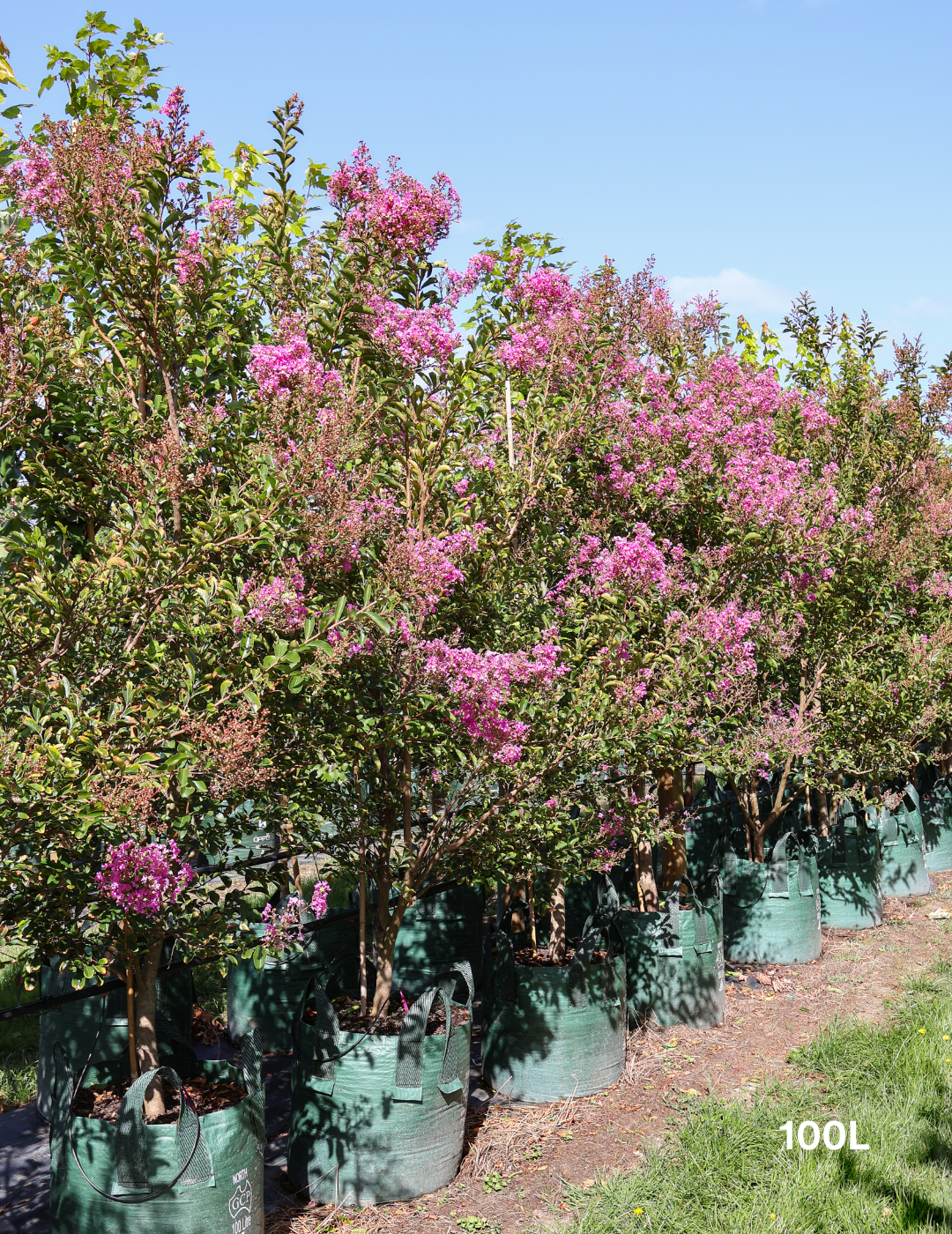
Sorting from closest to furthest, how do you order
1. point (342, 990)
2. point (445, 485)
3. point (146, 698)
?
point (146, 698) → point (445, 485) → point (342, 990)

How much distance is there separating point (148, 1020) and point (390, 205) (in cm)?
302

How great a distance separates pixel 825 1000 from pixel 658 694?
3127mm

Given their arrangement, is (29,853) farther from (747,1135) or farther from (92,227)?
(747,1135)

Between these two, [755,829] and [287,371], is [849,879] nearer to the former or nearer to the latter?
[755,829]

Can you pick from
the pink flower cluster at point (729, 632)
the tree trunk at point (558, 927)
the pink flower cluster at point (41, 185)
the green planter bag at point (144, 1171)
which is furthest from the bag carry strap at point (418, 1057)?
the pink flower cluster at point (41, 185)

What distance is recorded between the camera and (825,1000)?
616 centimetres

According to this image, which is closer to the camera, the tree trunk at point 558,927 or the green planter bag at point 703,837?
the tree trunk at point 558,927

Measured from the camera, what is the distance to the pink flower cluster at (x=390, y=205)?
3607 mm

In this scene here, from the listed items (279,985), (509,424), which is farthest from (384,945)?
(509,424)

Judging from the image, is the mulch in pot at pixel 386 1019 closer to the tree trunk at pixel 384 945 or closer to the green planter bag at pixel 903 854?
the tree trunk at pixel 384 945

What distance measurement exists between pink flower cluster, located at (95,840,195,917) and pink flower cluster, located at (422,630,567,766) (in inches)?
43.3

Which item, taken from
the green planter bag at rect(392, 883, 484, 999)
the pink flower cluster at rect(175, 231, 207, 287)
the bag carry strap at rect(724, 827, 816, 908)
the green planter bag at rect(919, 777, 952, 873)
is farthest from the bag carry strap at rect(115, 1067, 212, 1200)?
the green planter bag at rect(919, 777, 952, 873)

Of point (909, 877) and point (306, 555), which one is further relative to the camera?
point (909, 877)

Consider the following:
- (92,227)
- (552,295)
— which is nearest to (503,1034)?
(552,295)
